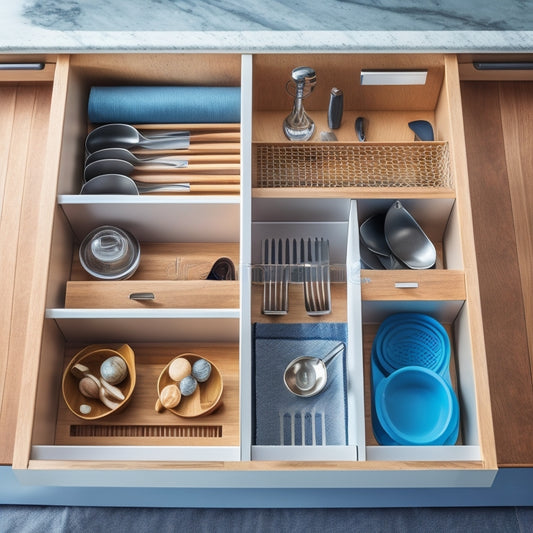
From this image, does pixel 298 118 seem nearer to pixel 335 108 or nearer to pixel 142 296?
pixel 335 108

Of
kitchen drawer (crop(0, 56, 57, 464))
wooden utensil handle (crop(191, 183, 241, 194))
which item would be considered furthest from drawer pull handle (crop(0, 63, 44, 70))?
wooden utensil handle (crop(191, 183, 241, 194))

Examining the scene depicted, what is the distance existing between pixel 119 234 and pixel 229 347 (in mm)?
340

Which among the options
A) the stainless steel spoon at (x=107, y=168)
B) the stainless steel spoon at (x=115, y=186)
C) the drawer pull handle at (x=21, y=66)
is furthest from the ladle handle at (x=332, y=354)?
the drawer pull handle at (x=21, y=66)

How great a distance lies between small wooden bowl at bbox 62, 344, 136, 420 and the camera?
135cm

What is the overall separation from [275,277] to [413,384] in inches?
13.9

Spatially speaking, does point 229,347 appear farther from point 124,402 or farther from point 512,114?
point 512,114

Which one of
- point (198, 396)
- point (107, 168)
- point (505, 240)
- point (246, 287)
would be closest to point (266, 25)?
point (107, 168)

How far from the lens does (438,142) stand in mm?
1443

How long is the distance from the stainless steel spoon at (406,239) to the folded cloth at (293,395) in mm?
207

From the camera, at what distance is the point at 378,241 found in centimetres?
147

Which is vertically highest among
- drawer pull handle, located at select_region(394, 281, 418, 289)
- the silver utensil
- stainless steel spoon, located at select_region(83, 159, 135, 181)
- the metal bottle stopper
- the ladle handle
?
the metal bottle stopper

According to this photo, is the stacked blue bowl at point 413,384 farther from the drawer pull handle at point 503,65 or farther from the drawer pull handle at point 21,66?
the drawer pull handle at point 21,66

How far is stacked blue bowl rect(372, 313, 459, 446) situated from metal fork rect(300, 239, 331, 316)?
14 centimetres

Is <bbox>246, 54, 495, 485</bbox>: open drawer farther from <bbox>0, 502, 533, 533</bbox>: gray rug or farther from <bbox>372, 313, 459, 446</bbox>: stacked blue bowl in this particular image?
<bbox>0, 502, 533, 533</bbox>: gray rug
